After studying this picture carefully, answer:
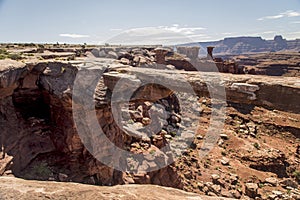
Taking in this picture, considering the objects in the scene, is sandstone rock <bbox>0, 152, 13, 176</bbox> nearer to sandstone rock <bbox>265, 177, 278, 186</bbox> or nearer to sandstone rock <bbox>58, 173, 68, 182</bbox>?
sandstone rock <bbox>58, 173, 68, 182</bbox>

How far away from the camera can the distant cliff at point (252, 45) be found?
170 m

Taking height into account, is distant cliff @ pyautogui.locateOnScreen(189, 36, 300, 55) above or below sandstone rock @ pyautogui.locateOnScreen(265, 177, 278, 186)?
above

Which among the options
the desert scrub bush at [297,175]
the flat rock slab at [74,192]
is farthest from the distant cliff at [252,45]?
the flat rock slab at [74,192]

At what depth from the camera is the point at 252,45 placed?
609 ft

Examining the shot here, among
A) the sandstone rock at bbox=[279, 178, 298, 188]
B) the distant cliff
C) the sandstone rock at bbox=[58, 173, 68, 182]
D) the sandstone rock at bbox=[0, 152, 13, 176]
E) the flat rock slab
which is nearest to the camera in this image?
the flat rock slab

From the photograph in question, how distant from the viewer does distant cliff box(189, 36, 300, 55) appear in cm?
17012

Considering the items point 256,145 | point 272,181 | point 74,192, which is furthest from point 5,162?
point 256,145

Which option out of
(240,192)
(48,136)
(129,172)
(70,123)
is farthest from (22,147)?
(240,192)

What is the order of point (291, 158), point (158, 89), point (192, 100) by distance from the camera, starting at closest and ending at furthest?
1. point (158, 89)
2. point (291, 158)
3. point (192, 100)

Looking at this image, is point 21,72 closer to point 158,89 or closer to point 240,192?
point 158,89

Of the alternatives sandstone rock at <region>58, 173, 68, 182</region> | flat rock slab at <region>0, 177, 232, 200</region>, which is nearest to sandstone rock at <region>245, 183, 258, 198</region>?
sandstone rock at <region>58, 173, 68, 182</region>

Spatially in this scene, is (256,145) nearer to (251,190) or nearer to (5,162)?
(251,190)

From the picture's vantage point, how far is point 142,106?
15625mm

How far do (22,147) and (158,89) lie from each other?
3.84m
